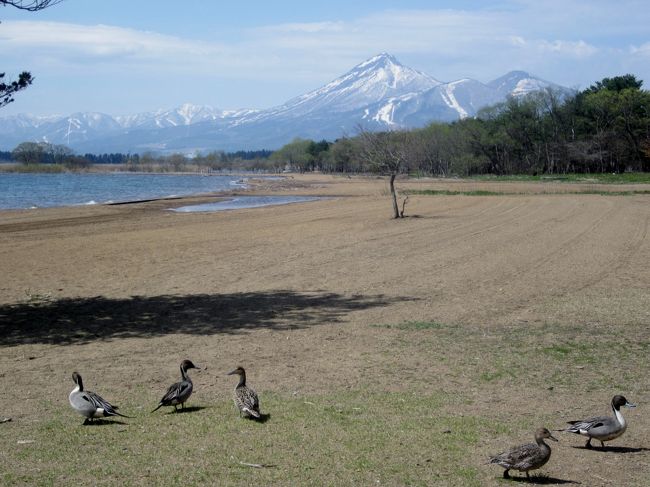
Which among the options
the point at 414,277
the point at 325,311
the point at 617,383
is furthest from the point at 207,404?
the point at 414,277

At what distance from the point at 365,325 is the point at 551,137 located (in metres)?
109

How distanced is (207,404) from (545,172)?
115 m

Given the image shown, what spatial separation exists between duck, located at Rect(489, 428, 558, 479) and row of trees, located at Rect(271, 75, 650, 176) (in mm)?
87972

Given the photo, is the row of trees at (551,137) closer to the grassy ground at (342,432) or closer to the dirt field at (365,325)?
the dirt field at (365,325)

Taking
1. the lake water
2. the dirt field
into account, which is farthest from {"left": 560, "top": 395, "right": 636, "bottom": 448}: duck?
the lake water

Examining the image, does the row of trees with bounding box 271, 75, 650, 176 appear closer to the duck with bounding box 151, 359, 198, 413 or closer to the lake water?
the lake water

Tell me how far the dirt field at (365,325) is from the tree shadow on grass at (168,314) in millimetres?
68

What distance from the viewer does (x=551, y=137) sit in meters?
118

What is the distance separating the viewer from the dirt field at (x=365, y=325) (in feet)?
31.0

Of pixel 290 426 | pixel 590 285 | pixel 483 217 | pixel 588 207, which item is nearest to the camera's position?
pixel 290 426

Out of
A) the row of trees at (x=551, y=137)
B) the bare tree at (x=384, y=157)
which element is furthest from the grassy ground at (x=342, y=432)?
the row of trees at (x=551, y=137)

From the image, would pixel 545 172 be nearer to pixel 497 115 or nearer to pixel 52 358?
pixel 497 115

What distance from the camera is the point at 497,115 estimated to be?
5030 inches

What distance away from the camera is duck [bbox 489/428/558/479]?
23.0 ft
